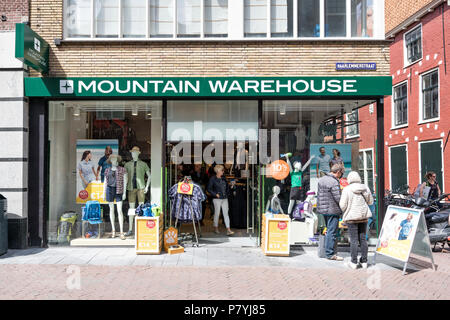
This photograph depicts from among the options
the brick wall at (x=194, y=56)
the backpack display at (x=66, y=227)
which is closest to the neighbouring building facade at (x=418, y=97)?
the brick wall at (x=194, y=56)

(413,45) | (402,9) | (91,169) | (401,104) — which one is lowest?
(91,169)

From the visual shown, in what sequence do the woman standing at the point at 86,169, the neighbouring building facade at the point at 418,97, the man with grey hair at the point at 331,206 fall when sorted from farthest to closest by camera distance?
the neighbouring building facade at the point at 418,97 < the woman standing at the point at 86,169 < the man with grey hair at the point at 331,206

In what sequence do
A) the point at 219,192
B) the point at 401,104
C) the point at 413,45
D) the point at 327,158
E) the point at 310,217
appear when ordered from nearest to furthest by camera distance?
1. the point at 310,217
2. the point at 327,158
3. the point at 219,192
4. the point at 413,45
5. the point at 401,104

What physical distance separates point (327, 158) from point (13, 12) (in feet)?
27.4

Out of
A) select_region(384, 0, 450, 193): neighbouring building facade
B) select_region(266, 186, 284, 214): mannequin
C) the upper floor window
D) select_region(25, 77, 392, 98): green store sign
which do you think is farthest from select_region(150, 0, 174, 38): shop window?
the upper floor window

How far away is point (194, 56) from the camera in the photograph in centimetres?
891

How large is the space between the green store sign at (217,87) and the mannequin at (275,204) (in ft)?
7.65

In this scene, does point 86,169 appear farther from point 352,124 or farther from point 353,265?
point 352,124

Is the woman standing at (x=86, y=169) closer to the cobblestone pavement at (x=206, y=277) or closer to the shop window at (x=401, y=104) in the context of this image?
the cobblestone pavement at (x=206, y=277)

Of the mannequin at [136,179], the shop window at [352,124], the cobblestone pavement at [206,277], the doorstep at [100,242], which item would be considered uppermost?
Answer: the shop window at [352,124]

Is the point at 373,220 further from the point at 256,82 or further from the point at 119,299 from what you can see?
the point at 119,299

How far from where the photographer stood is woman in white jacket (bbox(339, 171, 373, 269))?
701cm

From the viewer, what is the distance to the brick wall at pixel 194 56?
29.0ft

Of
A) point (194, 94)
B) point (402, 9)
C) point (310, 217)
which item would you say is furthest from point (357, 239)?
point (402, 9)
